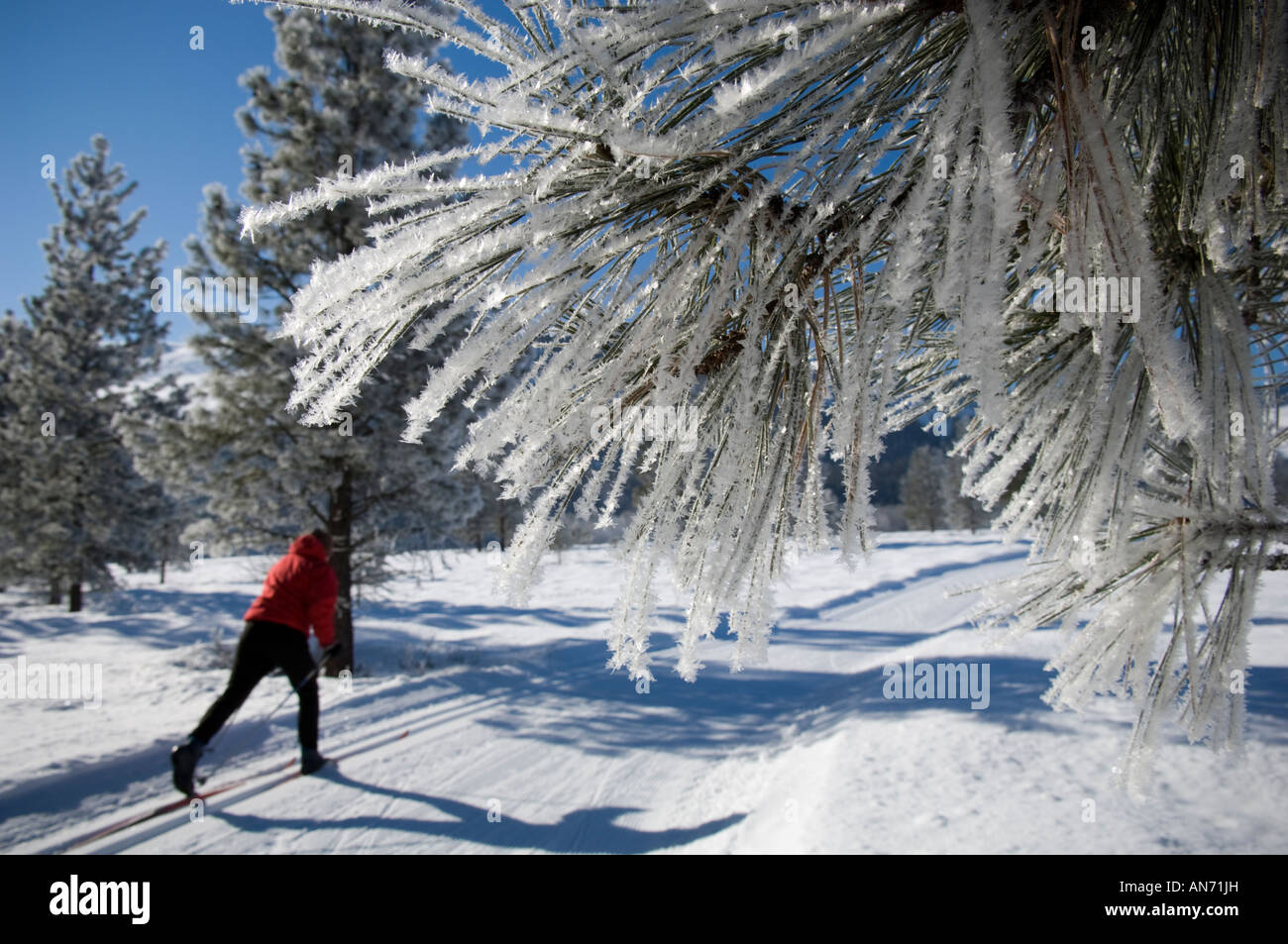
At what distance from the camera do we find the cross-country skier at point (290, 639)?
4.03 metres

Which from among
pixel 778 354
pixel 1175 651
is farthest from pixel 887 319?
pixel 1175 651

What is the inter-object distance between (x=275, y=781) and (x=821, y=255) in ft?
16.5

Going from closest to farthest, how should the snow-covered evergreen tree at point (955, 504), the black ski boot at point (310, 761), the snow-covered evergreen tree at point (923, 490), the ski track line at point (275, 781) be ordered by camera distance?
the ski track line at point (275, 781) → the black ski boot at point (310, 761) → the snow-covered evergreen tree at point (955, 504) → the snow-covered evergreen tree at point (923, 490)

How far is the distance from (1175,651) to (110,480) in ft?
67.9

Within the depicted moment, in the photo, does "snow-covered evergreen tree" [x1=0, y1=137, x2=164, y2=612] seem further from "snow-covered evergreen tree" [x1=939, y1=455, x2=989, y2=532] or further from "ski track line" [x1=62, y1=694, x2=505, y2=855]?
"snow-covered evergreen tree" [x1=939, y1=455, x2=989, y2=532]

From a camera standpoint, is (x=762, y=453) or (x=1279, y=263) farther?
(x=1279, y=263)

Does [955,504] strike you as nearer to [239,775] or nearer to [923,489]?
[923,489]

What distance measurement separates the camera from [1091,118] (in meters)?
0.74

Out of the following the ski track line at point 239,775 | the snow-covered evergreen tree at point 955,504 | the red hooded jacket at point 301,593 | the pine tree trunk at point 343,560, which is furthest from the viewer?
the snow-covered evergreen tree at point 955,504

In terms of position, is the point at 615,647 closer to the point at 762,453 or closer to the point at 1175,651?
the point at 762,453

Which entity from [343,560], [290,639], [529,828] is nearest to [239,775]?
[290,639]

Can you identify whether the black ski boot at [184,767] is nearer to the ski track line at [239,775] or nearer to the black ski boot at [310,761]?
the ski track line at [239,775]

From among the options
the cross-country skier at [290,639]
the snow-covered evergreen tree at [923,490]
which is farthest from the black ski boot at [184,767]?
the snow-covered evergreen tree at [923,490]

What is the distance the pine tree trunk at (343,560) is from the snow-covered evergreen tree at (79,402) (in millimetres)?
11146
